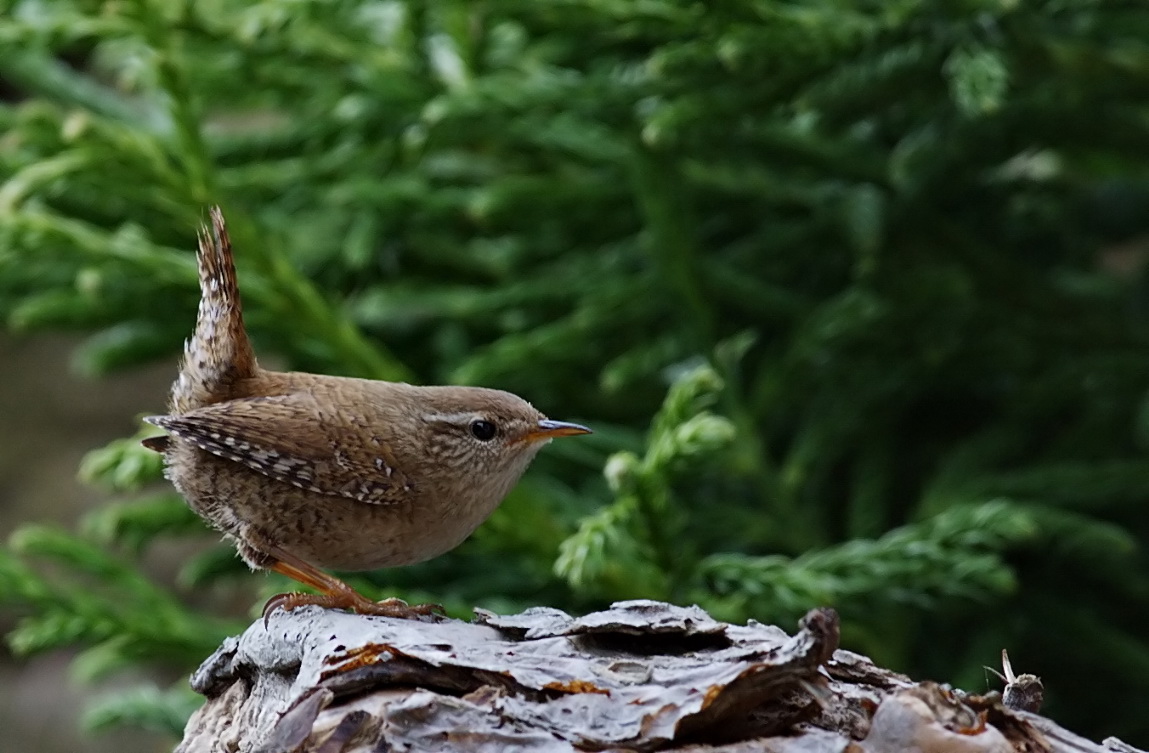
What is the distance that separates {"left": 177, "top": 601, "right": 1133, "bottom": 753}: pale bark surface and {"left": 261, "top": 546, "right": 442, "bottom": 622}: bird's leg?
0.79 feet

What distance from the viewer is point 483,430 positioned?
7.82ft

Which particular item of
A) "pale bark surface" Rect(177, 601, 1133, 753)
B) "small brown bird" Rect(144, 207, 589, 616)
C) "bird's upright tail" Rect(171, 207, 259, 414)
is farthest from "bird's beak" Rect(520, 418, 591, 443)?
"pale bark surface" Rect(177, 601, 1133, 753)

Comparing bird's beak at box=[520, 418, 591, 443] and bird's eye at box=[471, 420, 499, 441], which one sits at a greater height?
bird's eye at box=[471, 420, 499, 441]

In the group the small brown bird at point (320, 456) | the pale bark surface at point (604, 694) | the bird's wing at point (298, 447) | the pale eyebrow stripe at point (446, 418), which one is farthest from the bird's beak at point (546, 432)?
the pale bark surface at point (604, 694)

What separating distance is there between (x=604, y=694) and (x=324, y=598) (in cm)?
68

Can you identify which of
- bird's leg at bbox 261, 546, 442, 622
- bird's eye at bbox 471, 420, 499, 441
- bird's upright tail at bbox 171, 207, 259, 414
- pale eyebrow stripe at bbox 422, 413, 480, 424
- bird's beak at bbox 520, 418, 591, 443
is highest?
bird's upright tail at bbox 171, 207, 259, 414

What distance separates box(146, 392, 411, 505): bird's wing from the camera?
215cm

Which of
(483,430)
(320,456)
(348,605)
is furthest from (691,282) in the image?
(348,605)

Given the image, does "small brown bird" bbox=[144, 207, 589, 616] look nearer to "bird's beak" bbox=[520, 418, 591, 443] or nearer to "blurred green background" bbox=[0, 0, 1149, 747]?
"bird's beak" bbox=[520, 418, 591, 443]

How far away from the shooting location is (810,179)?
351 centimetres

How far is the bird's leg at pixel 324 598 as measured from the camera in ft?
6.31

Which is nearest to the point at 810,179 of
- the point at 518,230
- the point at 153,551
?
the point at 518,230

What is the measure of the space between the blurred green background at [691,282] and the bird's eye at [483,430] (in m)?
0.27

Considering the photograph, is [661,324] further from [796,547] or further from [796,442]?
[796,547]
